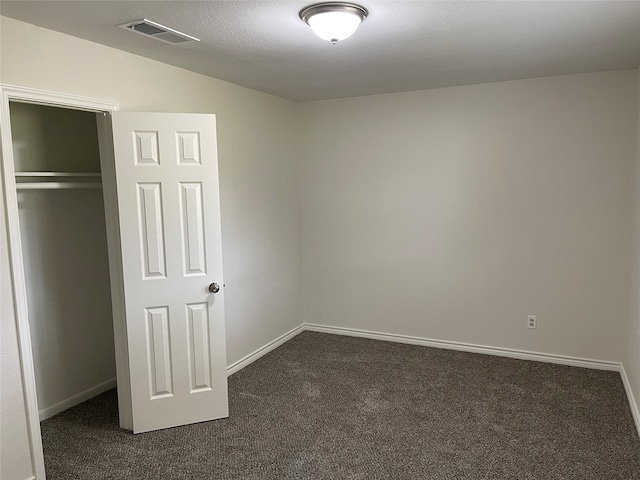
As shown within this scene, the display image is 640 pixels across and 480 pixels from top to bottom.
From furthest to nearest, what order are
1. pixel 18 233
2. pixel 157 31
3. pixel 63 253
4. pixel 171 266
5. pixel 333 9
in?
pixel 63 253, pixel 171 266, pixel 157 31, pixel 18 233, pixel 333 9

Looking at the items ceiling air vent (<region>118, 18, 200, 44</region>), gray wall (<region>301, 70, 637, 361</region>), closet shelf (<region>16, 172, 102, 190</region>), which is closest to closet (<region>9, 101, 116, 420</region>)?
closet shelf (<region>16, 172, 102, 190</region>)

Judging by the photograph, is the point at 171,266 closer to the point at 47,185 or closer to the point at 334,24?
the point at 47,185

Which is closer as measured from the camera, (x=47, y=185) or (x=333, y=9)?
(x=333, y=9)

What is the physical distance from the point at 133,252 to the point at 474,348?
3.09m

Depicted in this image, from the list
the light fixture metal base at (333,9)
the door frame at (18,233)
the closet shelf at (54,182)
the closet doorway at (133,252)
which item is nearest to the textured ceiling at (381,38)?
the light fixture metal base at (333,9)

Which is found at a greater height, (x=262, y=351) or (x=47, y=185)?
(x=47, y=185)

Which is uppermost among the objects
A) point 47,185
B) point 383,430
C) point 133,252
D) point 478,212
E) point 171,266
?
point 47,185

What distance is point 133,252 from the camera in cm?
301

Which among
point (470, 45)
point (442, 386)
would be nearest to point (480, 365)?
point (442, 386)

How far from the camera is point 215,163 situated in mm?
3166

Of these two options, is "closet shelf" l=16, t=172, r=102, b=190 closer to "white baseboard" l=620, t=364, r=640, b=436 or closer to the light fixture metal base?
the light fixture metal base

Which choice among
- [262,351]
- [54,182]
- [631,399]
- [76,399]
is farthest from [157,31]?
[631,399]

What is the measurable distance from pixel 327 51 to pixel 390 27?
571 mm

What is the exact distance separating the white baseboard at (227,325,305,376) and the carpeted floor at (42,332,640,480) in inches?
3.5
